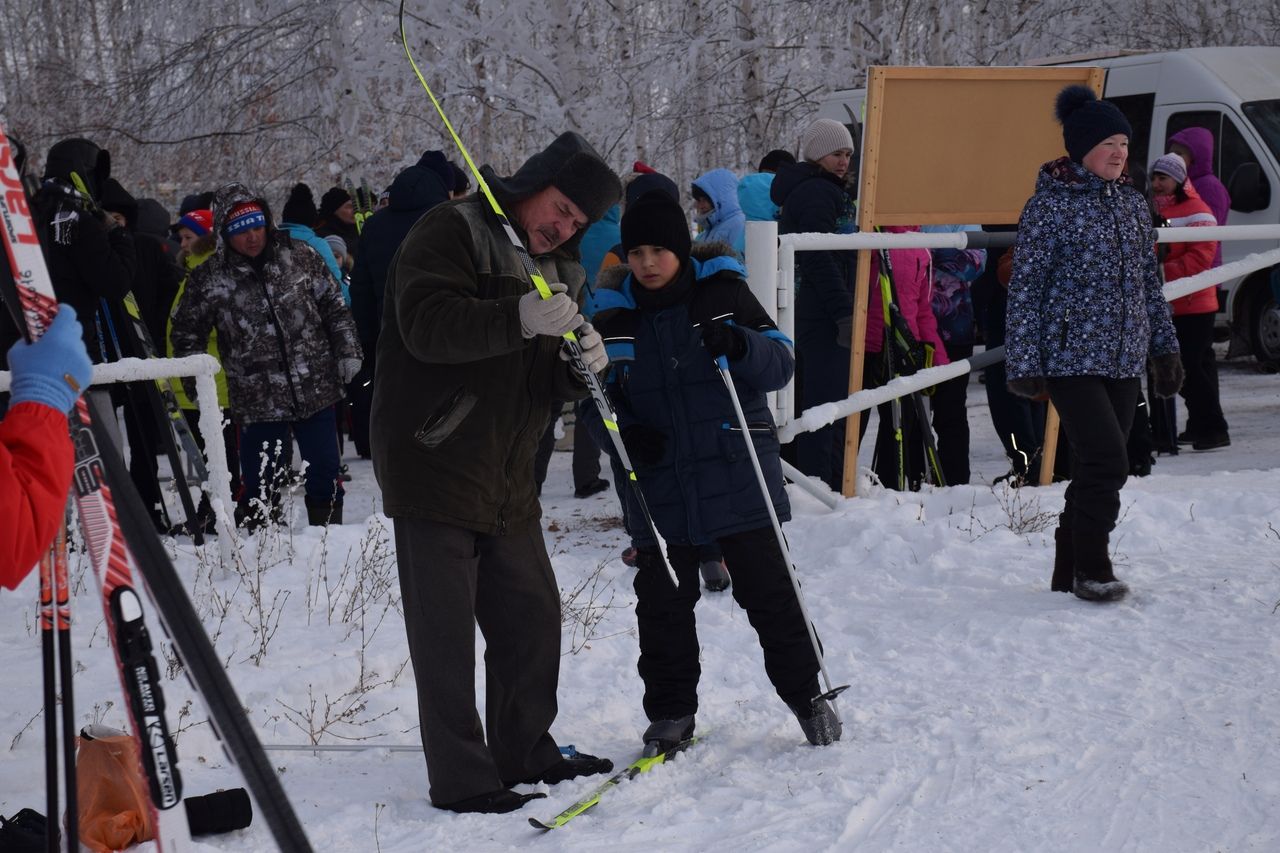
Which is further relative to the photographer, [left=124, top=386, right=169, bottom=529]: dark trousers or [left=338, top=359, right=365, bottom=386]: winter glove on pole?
[left=124, top=386, right=169, bottom=529]: dark trousers

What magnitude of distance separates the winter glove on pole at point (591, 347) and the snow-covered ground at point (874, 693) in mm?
1185

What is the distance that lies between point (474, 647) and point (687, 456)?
86 centimetres

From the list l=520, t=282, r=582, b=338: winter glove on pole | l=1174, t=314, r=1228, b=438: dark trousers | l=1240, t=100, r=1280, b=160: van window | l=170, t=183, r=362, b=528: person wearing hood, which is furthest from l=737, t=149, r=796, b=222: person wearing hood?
l=520, t=282, r=582, b=338: winter glove on pole

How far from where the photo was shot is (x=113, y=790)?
337 cm

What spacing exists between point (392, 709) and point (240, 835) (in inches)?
47.3

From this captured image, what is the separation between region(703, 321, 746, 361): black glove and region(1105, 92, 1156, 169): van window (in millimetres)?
9511

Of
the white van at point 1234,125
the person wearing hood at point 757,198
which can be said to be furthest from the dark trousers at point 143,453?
the white van at point 1234,125

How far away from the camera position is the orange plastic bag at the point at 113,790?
3.33 meters

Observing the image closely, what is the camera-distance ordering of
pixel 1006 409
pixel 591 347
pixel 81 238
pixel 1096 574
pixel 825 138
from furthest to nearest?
pixel 1006 409, pixel 825 138, pixel 81 238, pixel 1096 574, pixel 591 347

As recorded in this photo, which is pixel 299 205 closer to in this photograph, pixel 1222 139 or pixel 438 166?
pixel 438 166

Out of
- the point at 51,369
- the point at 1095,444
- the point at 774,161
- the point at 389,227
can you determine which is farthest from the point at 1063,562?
the point at 774,161

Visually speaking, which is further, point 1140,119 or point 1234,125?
point 1140,119

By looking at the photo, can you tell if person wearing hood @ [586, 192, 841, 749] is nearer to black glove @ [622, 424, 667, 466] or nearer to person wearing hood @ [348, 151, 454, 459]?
black glove @ [622, 424, 667, 466]

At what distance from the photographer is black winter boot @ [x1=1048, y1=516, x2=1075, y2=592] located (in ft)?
18.6
